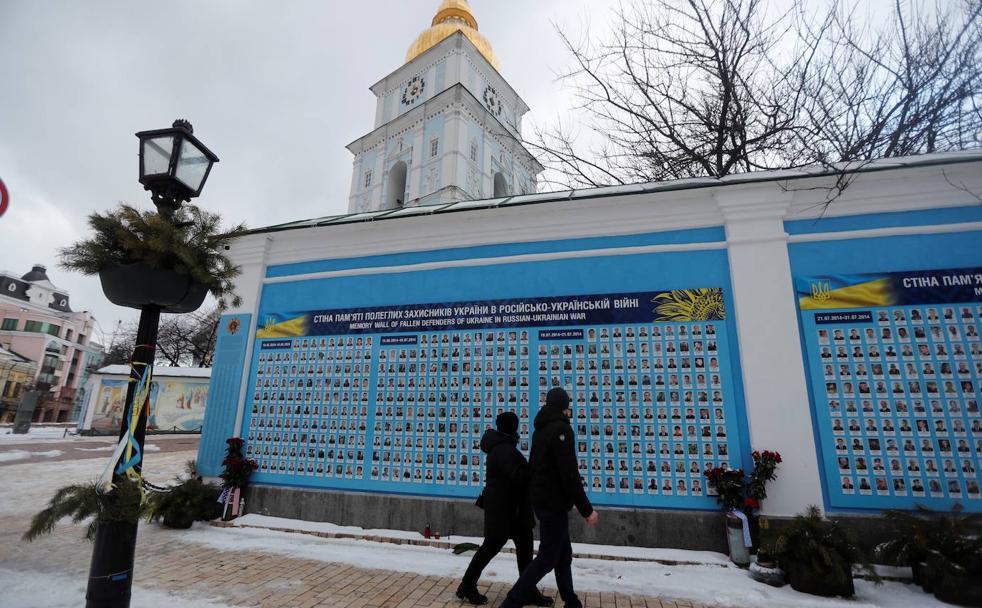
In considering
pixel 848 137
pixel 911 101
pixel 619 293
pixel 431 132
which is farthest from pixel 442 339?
pixel 431 132

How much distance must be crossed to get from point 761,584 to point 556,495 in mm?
2498

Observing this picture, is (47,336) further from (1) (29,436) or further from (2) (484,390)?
(2) (484,390)

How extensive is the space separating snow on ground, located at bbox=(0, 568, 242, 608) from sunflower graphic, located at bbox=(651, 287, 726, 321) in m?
5.66

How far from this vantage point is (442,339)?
6707mm

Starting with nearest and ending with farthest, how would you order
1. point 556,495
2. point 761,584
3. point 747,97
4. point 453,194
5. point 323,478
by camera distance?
point 556,495 → point 761,584 → point 323,478 → point 747,97 → point 453,194

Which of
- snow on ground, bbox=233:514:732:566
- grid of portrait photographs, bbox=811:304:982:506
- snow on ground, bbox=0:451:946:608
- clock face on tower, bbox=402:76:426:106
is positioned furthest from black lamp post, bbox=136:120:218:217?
clock face on tower, bbox=402:76:426:106

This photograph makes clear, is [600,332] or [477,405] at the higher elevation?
[600,332]

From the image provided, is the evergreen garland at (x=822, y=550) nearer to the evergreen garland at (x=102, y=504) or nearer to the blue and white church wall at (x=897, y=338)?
the blue and white church wall at (x=897, y=338)

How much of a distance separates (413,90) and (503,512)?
26974 millimetres

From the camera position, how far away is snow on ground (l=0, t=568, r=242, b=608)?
12.6 ft

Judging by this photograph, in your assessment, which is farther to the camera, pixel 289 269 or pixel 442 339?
pixel 289 269

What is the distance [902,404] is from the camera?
5133 millimetres

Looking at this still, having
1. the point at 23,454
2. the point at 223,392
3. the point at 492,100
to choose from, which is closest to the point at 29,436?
the point at 23,454

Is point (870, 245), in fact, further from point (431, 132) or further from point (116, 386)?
point (116, 386)
